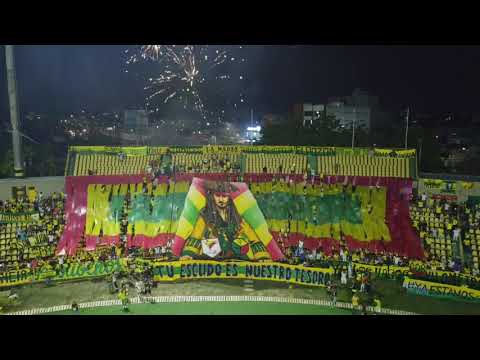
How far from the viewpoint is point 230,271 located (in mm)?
19422

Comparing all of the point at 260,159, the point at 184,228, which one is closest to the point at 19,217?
the point at 184,228

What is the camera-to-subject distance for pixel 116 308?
16906mm

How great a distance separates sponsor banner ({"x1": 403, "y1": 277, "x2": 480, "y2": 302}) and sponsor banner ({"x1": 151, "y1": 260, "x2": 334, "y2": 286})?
439cm

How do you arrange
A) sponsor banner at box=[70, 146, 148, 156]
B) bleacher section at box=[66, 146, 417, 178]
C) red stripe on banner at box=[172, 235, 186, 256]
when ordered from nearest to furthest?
1. red stripe on banner at box=[172, 235, 186, 256]
2. bleacher section at box=[66, 146, 417, 178]
3. sponsor banner at box=[70, 146, 148, 156]

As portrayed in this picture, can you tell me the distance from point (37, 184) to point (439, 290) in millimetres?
21502

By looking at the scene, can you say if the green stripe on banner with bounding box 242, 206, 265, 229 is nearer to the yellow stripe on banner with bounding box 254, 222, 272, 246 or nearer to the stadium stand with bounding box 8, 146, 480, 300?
the yellow stripe on banner with bounding box 254, 222, 272, 246

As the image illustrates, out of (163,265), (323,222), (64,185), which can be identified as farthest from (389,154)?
(64,185)

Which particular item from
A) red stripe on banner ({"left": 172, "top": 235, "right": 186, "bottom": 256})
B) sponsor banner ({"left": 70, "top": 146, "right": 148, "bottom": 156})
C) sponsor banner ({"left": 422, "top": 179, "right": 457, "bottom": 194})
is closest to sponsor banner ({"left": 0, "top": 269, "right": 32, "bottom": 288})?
red stripe on banner ({"left": 172, "top": 235, "right": 186, "bottom": 256})

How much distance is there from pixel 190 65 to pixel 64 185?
1211cm

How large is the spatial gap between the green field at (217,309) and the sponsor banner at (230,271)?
2.03 m

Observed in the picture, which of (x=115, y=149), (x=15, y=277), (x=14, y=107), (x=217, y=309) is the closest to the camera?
(x=217, y=309)

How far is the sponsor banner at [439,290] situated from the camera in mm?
17250

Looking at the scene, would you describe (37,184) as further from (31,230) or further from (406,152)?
(406,152)

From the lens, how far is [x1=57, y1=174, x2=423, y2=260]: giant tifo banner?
68.2ft
